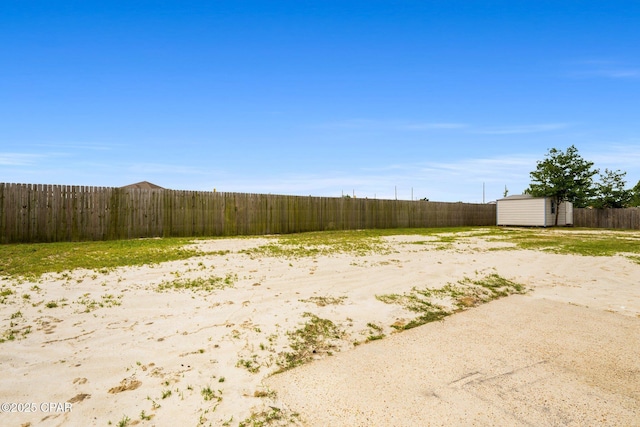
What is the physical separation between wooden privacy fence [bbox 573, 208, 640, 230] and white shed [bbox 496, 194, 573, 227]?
1102 mm

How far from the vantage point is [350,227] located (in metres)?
19.7

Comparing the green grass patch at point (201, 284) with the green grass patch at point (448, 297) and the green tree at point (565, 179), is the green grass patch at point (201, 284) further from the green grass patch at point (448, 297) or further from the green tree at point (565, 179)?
the green tree at point (565, 179)

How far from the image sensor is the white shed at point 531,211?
87.5 ft

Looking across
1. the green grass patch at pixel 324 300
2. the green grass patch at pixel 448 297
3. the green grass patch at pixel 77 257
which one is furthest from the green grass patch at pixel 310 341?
the green grass patch at pixel 77 257

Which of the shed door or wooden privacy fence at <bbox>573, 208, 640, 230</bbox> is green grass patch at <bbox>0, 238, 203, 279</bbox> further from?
wooden privacy fence at <bbox>573, 208, 640, 230</bbox>

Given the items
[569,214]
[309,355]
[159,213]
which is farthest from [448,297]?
[569,214]

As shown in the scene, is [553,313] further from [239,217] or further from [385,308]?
[239,217]

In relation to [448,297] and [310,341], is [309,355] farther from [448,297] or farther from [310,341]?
[448,297]

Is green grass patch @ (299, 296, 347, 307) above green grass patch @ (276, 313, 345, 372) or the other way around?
above

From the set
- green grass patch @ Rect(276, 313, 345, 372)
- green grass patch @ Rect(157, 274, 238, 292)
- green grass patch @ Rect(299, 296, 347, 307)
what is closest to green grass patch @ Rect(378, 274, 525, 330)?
green grass patch @ Rect(299, 296, 347, 307)

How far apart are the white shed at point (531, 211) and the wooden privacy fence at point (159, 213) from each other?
1315 cm

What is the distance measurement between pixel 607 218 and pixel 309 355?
33255 mm

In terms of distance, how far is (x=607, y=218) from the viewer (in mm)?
27594

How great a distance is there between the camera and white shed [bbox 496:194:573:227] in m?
26.7
